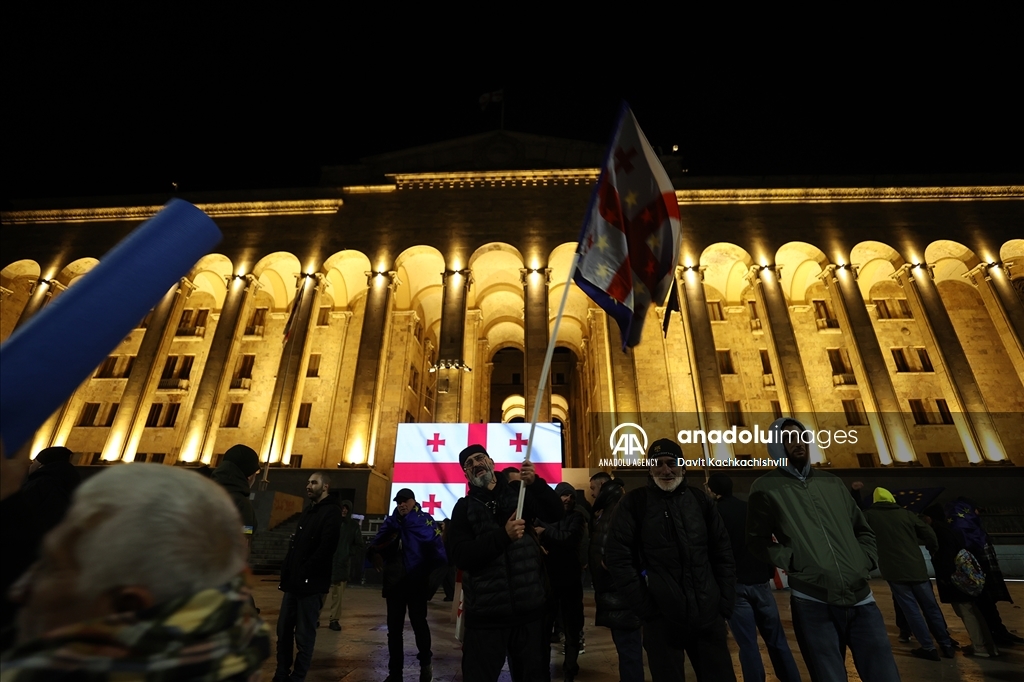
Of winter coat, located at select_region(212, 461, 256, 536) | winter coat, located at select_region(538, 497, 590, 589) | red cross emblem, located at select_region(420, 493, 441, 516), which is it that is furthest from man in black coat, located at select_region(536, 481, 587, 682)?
red cross emblem, located at select_region(420, 493, 441, 516)

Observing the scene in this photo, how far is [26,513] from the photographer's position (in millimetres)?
1800

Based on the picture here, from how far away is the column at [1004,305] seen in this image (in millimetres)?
23172

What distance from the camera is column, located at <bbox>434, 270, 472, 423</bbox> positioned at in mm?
22406

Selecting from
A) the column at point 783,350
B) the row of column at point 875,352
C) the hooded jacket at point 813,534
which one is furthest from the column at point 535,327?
the hooded jacket at point 813,534

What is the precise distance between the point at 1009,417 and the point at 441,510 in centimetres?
2747

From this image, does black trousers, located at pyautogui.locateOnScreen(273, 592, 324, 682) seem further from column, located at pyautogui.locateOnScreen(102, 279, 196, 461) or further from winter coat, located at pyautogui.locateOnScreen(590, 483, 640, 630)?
column, located at pyautogui.locateOnScreen(102, 279, 196, 461)

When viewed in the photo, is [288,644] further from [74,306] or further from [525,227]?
[525,227]

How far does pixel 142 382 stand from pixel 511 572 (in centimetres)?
2609

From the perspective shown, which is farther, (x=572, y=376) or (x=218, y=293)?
(x=572, y=376)

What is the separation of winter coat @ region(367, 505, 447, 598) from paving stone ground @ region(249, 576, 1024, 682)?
0.84 m

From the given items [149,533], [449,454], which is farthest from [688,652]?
[449,454]

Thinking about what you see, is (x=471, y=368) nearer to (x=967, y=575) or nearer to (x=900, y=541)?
(x=900, y=541)

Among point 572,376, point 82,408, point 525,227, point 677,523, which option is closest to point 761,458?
point 525,227

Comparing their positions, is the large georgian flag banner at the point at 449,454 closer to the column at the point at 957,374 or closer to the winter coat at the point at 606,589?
the winter coat at the point at 606,589
